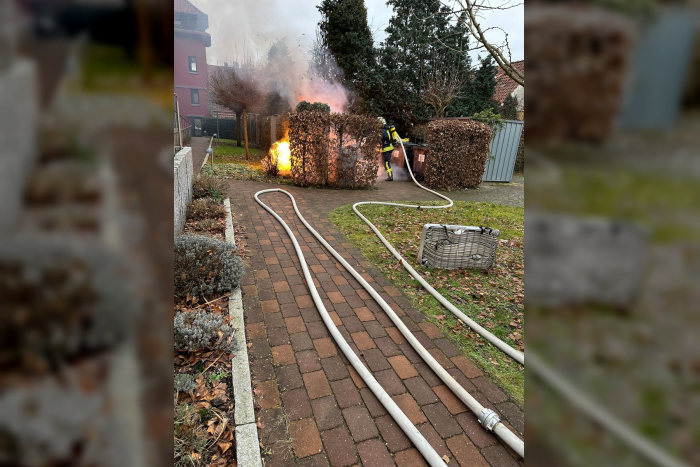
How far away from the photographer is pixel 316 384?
277cm

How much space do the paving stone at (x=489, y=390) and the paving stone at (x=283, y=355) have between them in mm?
1518

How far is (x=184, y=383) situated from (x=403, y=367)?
1689mm

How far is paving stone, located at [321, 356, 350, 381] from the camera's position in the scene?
2.86 meters

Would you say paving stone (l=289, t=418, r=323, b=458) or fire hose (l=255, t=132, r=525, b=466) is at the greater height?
fire hose (l=255, t=132, r=525, b=466)

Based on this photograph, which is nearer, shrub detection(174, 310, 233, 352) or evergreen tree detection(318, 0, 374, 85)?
shrub detection(174, 310, 233, 352)

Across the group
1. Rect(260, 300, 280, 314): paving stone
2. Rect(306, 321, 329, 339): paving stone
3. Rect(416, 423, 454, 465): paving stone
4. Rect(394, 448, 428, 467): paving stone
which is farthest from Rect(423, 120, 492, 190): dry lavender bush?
Rect(394, 448, 428, 467): paving stone

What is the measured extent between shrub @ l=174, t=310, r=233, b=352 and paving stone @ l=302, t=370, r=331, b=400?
2.50ft

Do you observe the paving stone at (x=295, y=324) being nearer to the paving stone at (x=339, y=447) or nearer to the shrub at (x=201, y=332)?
the shrub at (x=201, y=332)

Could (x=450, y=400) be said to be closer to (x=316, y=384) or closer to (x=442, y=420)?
(x=442, y=420)

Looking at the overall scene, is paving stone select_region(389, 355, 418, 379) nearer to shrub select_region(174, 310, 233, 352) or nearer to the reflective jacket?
shrub select_region(174, 310, 233, 352)

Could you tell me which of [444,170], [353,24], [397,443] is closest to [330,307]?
[397,443]
